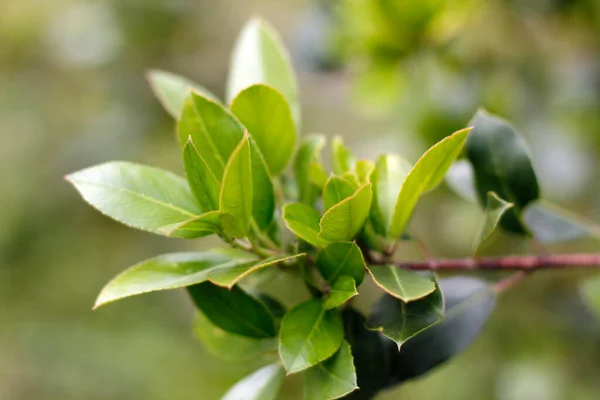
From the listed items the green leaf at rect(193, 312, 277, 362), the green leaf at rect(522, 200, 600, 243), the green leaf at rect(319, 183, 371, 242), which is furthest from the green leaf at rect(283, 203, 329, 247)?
the green leaf at rect(522, 200, 600, 243)

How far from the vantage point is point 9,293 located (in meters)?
2.36

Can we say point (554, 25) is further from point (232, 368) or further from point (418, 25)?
point (232, 368)

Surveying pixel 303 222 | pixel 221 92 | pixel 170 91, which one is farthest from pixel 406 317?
pixel 221 92

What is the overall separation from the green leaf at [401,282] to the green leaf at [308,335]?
56 mm

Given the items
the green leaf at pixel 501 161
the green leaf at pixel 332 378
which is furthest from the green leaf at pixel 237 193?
the green leaf at pixel 501 161

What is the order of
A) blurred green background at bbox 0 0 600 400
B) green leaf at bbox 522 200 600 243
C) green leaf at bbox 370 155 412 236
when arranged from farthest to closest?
blurred green background at bbox 0 0 600 400 → green leaf at bbox 522 200 600 243 → green leaf at bbox 370 155 412 236

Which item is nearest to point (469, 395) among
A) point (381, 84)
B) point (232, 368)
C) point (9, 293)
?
point (232, 368)

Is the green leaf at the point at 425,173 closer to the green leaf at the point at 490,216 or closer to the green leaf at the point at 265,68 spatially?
the green leaf at the point at 490,216

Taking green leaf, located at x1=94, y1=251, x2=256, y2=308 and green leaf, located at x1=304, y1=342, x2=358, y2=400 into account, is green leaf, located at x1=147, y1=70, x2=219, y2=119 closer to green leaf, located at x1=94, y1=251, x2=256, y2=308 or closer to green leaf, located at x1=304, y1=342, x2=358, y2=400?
green leaf, located at x1=94, y1=251, x2=256, y2=308

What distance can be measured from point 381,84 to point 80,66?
95 cm

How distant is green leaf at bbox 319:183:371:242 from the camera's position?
422 millimetres

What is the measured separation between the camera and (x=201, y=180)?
17.3 inches

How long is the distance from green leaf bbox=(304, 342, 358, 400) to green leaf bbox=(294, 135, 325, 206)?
16 centimetres

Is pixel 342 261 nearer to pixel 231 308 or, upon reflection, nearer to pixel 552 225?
pixel 231 308
